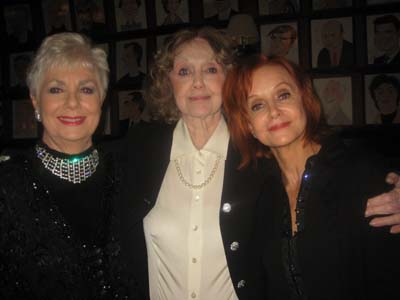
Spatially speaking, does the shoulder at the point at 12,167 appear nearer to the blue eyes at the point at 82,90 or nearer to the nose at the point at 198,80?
the blue eyes at the point at 82,90

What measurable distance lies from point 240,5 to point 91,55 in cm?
229

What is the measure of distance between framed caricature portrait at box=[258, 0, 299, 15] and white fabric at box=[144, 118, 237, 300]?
2074 millimetres

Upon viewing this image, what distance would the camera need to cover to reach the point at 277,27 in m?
3.46

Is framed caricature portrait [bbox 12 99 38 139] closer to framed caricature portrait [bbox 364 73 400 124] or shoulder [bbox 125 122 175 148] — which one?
shoulder [bbox 125 122 175 148]

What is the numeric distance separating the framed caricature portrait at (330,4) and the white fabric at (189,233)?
2161 millimetres

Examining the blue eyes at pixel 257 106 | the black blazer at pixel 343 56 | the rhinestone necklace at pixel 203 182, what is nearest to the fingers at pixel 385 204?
the blue eyes at pixel 257 106

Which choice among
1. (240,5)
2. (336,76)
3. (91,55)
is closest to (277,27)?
(240,5)

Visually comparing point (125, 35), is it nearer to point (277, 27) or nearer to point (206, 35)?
point (277, 27)

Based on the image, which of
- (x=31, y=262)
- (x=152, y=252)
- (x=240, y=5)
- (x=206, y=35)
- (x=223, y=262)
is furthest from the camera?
(x=240, y=5)

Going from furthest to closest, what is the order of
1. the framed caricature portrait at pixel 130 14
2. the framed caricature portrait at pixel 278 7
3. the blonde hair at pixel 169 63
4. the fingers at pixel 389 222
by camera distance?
the framed caricature portrait at pixel 130 14 < the framed caricature portrait at pixel 278 7 < the blonde hair at pixel 169 63 < the fingers at pixel 389 222

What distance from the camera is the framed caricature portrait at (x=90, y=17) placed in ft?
13.5

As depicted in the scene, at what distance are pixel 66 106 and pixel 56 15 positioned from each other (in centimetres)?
332

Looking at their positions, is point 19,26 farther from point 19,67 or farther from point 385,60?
point 385,60

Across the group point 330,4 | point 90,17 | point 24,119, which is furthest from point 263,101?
point 24,119
